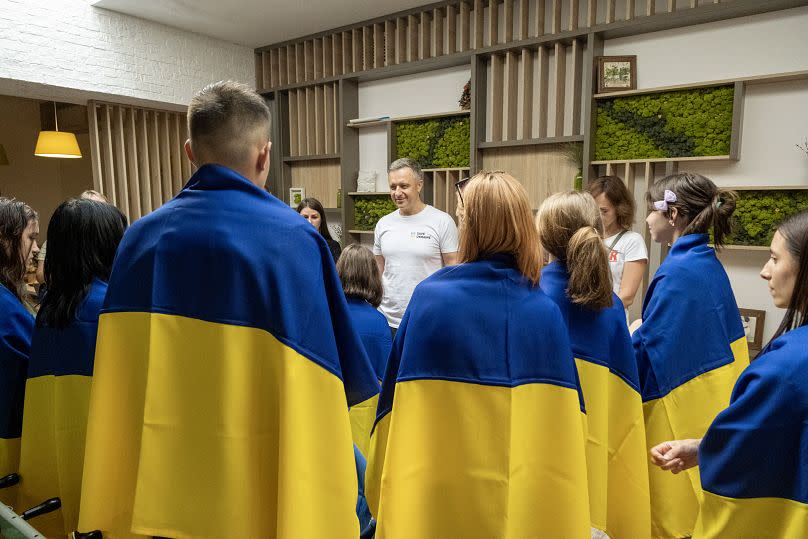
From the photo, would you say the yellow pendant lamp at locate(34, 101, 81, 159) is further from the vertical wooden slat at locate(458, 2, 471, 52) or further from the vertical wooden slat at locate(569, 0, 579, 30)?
the vertical wooden slat at locate(569, 0, 579, 30)

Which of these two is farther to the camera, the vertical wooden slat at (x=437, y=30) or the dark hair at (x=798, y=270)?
the vertical wooden slat at (x=437, y=30)

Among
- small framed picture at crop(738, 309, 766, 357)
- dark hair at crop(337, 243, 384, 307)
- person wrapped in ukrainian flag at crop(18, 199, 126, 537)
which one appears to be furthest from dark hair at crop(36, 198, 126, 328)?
small framed picture at crop(738, 309, 766, 357)

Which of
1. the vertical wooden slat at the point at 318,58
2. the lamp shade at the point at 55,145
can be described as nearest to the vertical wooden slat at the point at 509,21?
the vertical wooden slat at the point at 318,58

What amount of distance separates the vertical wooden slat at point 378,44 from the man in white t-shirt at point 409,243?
6.11 feet

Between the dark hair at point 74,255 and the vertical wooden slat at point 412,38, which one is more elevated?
the vertical wooden slat at point 412,38

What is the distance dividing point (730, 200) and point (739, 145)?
157 cm

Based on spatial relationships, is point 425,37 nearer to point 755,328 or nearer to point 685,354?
point 755,328

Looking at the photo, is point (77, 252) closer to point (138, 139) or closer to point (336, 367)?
point (336, 367)

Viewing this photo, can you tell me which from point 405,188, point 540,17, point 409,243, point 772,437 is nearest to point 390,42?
point 540,17

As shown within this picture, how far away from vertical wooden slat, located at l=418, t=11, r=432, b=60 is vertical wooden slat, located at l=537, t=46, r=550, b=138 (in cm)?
99

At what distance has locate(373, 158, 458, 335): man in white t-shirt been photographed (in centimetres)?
331

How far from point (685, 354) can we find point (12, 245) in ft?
7.56

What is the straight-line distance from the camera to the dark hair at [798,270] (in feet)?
3.76

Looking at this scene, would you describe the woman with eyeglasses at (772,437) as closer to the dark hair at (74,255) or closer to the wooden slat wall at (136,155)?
the dark hair at (74,255)
